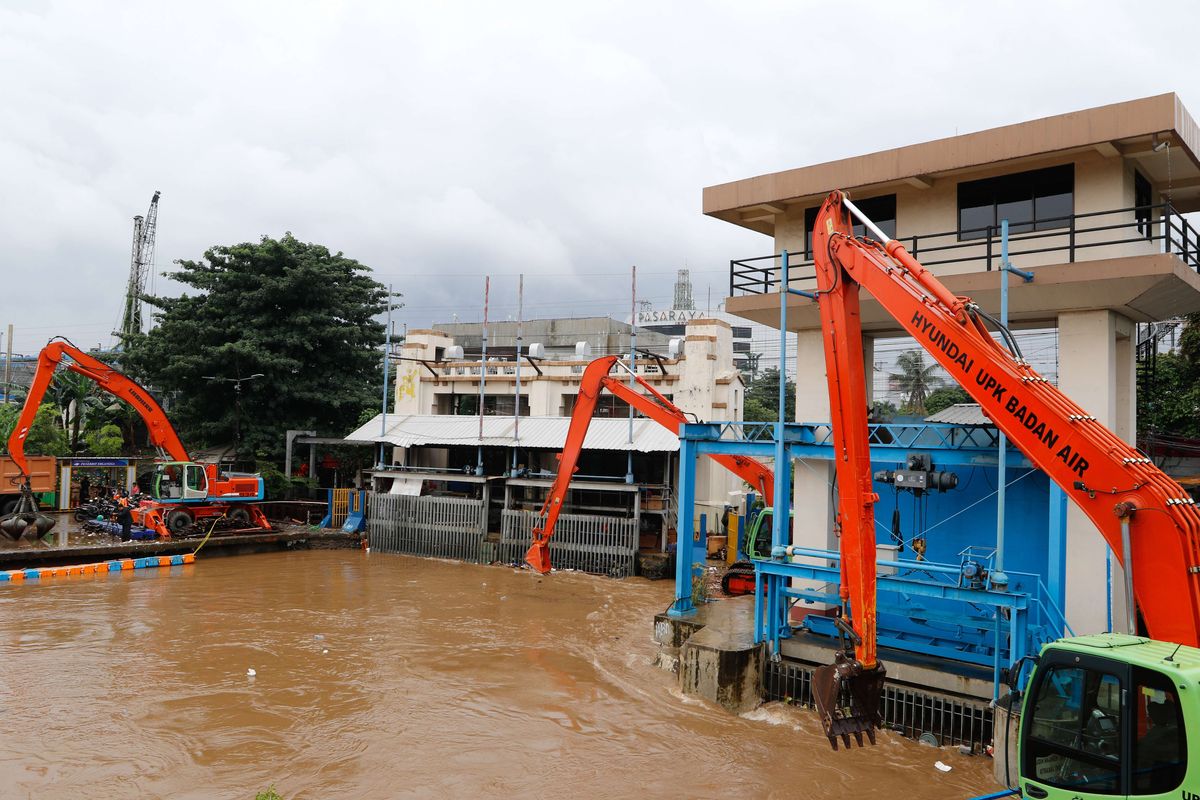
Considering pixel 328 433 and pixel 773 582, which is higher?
pixel 328 433

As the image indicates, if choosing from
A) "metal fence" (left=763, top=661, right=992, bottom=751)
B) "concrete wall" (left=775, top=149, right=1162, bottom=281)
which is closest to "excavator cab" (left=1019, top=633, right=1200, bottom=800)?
"metal fence" (left=763, top=661, right=992, bottom=751)

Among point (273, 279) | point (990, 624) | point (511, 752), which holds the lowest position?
point (511, 752)

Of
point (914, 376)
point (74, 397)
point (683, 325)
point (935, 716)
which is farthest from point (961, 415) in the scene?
point (683, 325)

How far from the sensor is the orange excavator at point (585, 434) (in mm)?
20062

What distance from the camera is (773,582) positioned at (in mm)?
12922

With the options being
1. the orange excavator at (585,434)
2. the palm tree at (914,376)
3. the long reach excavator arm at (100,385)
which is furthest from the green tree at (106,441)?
the palm tree at (914,376)

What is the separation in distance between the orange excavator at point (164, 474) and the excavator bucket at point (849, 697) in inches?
892

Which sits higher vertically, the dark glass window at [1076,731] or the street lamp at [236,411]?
the street lamp at [236,411]

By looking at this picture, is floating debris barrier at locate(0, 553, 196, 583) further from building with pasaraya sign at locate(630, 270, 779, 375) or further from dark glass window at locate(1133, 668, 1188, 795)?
building with pasaraya sign at locate(630, 270, 779, 375)

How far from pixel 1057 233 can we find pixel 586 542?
617 inches

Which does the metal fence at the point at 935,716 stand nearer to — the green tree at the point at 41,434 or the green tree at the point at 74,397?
the green tree at the point at 41,434

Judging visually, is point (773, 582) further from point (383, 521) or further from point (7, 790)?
point (383, 521)

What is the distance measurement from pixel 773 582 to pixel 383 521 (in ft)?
61.0

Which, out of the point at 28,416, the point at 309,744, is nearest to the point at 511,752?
the point at 309,744
